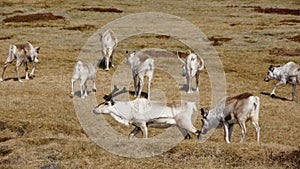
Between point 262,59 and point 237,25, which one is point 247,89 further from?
point 237,25

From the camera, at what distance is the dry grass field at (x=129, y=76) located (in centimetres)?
1565

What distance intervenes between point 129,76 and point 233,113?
1565 centimetres

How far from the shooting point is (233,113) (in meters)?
18.4

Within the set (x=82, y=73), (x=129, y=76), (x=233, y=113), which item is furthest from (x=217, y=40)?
(x=233, y=113)

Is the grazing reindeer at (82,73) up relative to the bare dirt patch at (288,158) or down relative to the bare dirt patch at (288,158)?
up

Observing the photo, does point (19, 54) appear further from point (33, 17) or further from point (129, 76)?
point (33, 17)

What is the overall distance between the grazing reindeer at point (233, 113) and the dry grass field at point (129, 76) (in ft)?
2.95

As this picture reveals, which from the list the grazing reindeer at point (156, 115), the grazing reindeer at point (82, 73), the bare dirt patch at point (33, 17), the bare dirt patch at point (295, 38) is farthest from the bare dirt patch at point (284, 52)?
the bare dirt patch at point (33, 17)

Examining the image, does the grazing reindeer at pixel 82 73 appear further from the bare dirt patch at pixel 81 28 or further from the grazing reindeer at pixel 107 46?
→ the bare dirt patch at pixel 81 28

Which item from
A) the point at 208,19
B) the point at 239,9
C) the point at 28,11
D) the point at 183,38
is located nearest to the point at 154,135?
the point at 183,38

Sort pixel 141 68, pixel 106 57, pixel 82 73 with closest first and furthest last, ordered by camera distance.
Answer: pixel 82 73 < pixel 141 68 < pixel 106 57

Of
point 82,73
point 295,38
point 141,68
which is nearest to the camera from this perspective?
point 82,73

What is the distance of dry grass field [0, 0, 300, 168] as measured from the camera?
15648mm

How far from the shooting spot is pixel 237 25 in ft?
208
